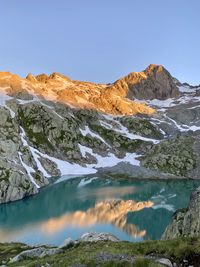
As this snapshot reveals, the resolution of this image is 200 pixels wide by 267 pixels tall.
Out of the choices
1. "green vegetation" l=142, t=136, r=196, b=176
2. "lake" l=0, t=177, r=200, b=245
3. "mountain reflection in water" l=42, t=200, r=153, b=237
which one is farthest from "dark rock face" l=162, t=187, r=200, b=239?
"green vegetation" l=142, t=136, r=196, b=176

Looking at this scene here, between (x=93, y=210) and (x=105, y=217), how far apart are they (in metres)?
9.49

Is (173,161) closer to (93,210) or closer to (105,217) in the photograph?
(93,210)

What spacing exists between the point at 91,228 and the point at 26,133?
11303 cm

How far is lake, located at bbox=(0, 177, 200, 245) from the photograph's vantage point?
8288cm

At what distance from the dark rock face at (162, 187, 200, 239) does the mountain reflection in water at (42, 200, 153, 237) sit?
4128 cm

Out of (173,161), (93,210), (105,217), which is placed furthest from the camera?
(173,161)

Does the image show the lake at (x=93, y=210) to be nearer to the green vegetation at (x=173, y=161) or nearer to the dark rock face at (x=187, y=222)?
the green vegetation at (x=173, y=161)

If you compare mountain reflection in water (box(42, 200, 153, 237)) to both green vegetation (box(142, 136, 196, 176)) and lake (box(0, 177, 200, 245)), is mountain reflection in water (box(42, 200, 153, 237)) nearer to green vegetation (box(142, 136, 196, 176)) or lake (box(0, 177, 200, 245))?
lake (box(0, 177, 200, 245))

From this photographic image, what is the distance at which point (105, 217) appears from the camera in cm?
9788

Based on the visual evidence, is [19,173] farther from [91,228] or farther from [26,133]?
[26,133]

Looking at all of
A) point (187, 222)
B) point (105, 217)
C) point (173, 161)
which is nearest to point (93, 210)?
point (105, 217)

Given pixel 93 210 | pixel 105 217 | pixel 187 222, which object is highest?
pixel 187 222

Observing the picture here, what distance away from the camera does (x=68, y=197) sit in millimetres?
125688

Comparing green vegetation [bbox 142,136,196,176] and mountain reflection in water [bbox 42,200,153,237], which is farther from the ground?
green vegetation [bbox 142,136,196,176]
